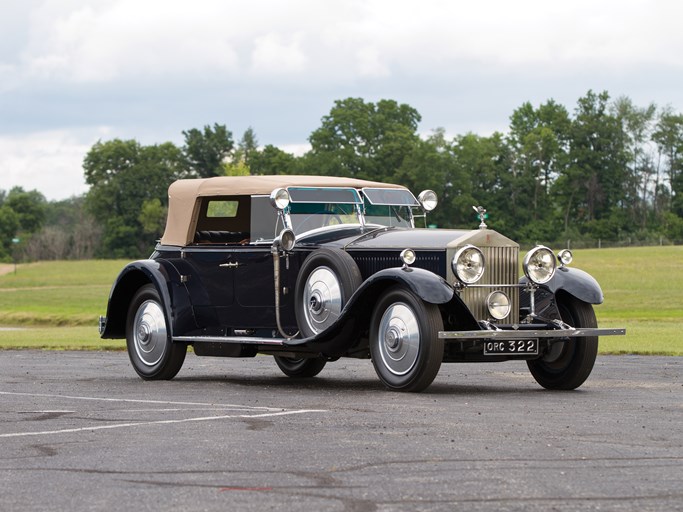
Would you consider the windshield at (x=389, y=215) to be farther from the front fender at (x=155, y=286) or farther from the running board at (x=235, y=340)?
the front fender at (x=155, y=286)

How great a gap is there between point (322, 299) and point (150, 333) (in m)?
2.75

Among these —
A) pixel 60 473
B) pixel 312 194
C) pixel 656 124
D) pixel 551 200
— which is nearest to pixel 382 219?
pixel 312 194

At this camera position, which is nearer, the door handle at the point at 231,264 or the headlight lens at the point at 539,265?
the headlight lens at the point at 539,265

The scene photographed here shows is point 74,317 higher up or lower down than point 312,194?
lower down

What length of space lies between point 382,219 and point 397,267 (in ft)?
5.82

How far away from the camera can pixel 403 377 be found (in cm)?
1147

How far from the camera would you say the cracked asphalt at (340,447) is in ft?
19.9

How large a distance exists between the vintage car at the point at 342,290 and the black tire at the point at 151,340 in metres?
0.02

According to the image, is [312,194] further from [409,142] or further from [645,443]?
[409,142]

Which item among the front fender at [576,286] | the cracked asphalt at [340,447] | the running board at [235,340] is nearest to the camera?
the cracked asphalt at [340,447]

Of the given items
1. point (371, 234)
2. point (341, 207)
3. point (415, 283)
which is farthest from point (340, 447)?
point (341, 207)

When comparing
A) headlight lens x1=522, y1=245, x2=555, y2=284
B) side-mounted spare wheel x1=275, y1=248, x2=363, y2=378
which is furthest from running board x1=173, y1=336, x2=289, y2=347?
headlight lens x1=522, y1=245, x2=555, y2=284

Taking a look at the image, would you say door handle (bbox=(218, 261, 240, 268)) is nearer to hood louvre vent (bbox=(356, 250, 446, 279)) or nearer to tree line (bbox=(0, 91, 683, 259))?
hood louvre vent (bbox=(356, 250, 446, 279))

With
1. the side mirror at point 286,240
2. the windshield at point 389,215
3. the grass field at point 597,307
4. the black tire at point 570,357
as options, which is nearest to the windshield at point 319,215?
the windshield at point 389,215
